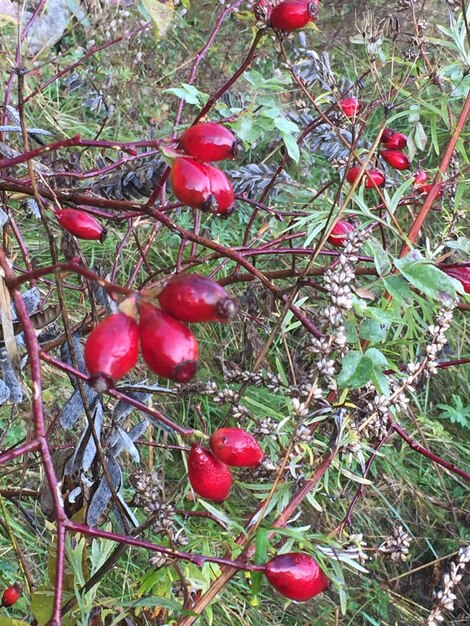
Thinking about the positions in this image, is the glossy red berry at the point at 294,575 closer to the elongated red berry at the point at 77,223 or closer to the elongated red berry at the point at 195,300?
the elongated red berry at the point at 195,300

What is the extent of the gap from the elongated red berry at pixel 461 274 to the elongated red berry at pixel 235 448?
0.33m

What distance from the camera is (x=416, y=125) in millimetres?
1263

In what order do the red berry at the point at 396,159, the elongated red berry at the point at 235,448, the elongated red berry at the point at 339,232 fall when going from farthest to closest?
the red berry at the point at 396,159 < the elongated red berry at the point at 339,232 < the elongated red berry at the point at 235,448

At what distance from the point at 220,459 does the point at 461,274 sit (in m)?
0.38

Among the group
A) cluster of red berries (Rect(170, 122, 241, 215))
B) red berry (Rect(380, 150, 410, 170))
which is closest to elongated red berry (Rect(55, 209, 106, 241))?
cluster of red berries (Rect(170, 122, 241, 215))

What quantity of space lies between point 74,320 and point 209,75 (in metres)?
1.35

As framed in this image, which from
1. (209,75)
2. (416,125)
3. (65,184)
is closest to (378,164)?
(416,125)

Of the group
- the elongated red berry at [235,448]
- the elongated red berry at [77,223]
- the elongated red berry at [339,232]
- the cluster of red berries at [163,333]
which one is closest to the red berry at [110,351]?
the cluster of red berries at [163,333]

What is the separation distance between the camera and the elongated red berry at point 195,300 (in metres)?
0.51

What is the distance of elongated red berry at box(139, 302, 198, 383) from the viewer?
0.52 m

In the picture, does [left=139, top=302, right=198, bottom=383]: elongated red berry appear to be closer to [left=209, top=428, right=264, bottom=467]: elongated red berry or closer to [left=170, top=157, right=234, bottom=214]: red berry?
[left=170, top=157, right=234, bottom=214]: red berry

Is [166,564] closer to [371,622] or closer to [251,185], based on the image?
[251,185]

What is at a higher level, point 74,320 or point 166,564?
point 166,564

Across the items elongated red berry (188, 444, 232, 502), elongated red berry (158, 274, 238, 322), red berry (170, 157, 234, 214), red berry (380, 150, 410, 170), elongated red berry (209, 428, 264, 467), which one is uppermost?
red berry (170, 157, 234, 214)
